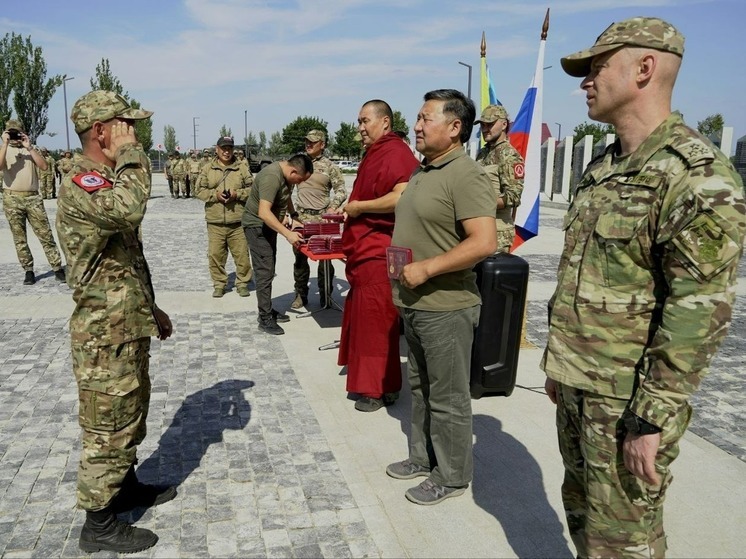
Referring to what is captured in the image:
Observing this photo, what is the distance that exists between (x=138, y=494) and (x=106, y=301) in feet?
3.62

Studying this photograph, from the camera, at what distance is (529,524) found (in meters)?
2.89

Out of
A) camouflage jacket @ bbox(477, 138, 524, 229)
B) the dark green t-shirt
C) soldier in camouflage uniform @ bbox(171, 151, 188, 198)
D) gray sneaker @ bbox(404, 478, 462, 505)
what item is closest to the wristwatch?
gray sneaker @ bbox(404, 478, 462, 505)

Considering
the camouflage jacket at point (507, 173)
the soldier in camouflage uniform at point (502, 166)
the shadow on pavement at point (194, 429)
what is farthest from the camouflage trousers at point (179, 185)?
the shadow on pavement at point (194, 429)

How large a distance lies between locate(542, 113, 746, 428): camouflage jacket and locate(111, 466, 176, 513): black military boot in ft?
7.05

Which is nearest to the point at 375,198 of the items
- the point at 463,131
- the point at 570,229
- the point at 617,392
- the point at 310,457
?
the point at 463,131

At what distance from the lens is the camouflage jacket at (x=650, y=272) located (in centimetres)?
157

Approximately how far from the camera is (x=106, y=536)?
267 centimetres

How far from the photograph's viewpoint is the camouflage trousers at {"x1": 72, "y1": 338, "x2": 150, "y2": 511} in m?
2.61

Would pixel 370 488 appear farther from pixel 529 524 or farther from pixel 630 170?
pixel 630 170

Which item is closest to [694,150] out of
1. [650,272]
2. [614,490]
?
[650,272]

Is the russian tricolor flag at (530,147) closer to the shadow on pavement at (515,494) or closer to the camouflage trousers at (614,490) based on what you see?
the shadow on pavement at (515,494)

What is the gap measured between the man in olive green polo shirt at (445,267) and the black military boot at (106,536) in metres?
1.34

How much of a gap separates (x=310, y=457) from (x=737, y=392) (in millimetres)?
3407

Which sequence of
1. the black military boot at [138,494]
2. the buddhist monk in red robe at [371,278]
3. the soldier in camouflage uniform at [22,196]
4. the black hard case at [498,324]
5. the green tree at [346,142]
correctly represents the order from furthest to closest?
the green tree at [346,142]
the soldier in camouflage uniform at [22,196]
the buddhist monk in red robe at [371,278]
the black hard case at [498,324]
the black military boot at [138,494]
